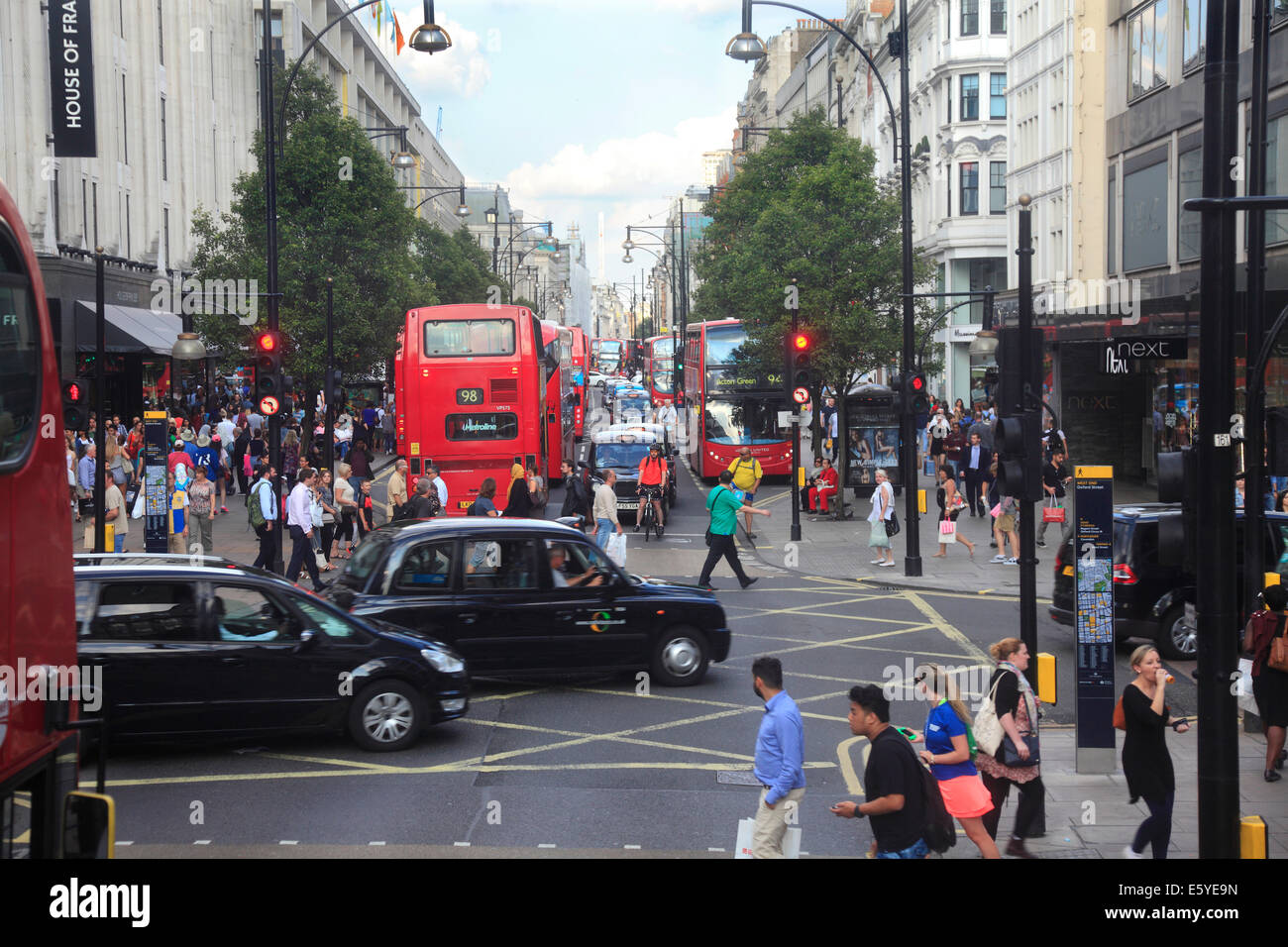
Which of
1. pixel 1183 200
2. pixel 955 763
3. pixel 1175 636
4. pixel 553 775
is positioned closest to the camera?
pixel 955 763

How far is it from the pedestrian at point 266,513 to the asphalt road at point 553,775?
7.44 meters

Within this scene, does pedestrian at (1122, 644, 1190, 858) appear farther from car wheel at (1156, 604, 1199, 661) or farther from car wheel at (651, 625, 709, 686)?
car wheel at (1156, 604, 1199, 661)

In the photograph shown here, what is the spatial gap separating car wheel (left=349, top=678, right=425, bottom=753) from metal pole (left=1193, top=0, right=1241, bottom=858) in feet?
20.6

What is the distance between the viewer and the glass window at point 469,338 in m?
26.9

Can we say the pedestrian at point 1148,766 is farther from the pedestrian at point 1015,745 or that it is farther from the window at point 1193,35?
the window at point 1193,35

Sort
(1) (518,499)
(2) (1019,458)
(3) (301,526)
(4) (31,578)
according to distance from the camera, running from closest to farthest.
Result: (4) (31,578) → (2) (1019,458) → (3) (301,526) → (1) (518,499)

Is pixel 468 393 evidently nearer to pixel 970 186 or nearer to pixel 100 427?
pixel 100 427

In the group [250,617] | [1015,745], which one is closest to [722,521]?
[250,617]

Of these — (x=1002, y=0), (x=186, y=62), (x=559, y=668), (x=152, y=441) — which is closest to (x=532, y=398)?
(x=152, y=441)

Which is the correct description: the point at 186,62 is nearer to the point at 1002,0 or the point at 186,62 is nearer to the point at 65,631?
the point at 1002,0

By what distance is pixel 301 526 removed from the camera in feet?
67.5

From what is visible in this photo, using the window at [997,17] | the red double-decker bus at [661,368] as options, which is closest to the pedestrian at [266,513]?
the window at [997,17]

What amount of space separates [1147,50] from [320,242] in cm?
1989

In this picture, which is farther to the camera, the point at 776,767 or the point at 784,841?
the point at 776,767
